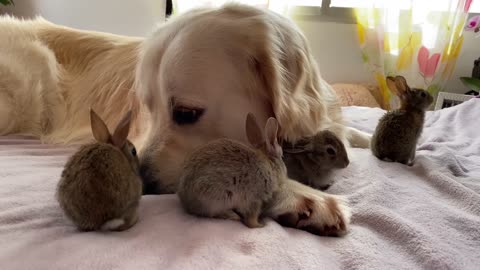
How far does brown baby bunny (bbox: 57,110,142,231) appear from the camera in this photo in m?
0.72

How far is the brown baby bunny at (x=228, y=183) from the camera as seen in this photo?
0.81 m

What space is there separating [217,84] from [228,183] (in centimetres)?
42

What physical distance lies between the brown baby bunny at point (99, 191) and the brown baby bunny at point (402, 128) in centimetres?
85

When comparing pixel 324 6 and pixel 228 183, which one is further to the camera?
pixel 324 6

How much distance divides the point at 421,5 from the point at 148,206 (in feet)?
9.74

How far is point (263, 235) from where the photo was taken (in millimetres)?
759

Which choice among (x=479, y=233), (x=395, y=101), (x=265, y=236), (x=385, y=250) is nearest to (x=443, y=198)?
(x=479, y=233)

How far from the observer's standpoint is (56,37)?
1.91m

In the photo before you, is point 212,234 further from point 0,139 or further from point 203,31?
point 0,139

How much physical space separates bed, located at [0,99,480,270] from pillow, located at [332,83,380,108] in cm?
196

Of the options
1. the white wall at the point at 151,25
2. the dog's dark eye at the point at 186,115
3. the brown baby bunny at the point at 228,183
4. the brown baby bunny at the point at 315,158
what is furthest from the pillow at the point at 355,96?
the brown baby bunny at the point at 228,183

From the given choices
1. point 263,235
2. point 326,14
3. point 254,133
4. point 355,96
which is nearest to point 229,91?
point 254,133

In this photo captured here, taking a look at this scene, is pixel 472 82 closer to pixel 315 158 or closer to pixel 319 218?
pixel 315 158

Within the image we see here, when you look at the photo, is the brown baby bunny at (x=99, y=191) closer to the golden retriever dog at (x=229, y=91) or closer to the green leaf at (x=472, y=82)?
the golden retriever dog at (x=229, y=91)
